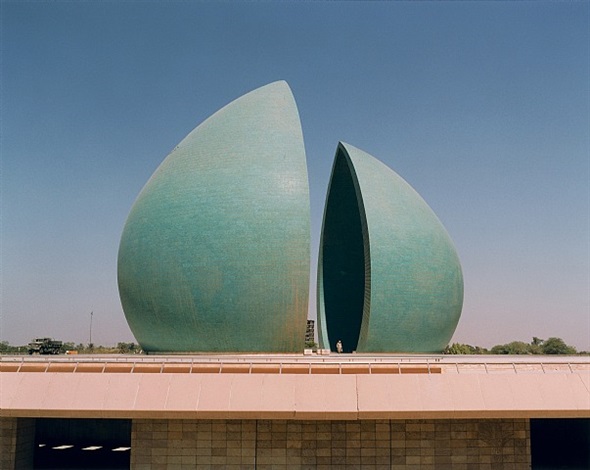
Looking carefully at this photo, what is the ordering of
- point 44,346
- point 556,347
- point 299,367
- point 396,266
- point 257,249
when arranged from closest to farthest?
point 299,367 → point 257,249 → point 396,266 → point 44,346 → point 556,347

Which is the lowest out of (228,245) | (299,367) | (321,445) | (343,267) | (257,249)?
(321,445)

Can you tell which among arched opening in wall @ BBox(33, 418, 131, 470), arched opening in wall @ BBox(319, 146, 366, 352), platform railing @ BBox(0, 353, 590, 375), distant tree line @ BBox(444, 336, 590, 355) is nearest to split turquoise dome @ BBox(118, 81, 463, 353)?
arched opening in wall @ BBox(319, 146, 366, 352)

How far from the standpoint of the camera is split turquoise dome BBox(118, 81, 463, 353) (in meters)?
28.6

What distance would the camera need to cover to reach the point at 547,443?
2464 centimetres

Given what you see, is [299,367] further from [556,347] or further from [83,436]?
[556,347]

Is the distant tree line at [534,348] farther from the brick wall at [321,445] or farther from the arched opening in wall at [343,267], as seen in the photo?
the brick wall at [321,445]

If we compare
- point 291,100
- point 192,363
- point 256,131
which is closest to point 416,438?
point 192,363

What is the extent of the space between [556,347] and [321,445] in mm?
41051

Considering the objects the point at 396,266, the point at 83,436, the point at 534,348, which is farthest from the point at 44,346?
the point at 534,348

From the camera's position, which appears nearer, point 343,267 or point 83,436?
point 83,436

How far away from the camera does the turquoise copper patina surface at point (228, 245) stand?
28.5 meters

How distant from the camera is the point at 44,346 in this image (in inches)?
1624

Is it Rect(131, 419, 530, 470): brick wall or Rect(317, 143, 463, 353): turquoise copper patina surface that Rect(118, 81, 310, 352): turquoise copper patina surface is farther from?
Rect(131, 419, 530, 470): brick wall

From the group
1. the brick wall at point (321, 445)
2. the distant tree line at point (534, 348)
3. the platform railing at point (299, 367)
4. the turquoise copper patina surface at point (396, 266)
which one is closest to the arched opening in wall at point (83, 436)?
the platform railing at point (299, 367)
